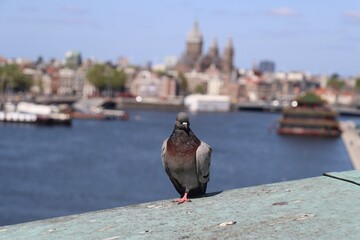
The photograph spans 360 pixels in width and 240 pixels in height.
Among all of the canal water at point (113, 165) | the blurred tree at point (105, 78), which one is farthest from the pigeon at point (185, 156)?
the blurred tree at point (105, 78)

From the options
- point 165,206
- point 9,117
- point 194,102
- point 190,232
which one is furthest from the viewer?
point 194,102

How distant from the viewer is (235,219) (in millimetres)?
3770

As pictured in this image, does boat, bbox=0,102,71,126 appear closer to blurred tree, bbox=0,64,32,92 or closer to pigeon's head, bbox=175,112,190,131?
blurred tree, bbox=0,64,32,92

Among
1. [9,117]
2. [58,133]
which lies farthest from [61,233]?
[9,117]

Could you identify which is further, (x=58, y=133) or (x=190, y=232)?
(x=58, y=133)

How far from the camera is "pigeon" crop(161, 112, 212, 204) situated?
4.53 meters

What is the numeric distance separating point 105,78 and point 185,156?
124 m

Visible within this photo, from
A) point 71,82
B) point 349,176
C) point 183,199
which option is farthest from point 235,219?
point 71,82

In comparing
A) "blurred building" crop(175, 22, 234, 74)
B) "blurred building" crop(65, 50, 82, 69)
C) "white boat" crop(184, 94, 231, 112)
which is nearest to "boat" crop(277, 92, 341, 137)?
"white boat" crop(184, 94, 231, 112)

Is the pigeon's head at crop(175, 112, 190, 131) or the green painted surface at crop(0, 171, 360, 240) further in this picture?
the pigeon's head at crop(175, 112, 190, 131)

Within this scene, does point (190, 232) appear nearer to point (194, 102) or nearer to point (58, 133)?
point (58, 133)

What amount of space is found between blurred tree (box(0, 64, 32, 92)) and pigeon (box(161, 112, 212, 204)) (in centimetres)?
10672

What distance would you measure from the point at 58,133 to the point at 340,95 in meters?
102

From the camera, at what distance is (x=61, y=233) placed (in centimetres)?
379
